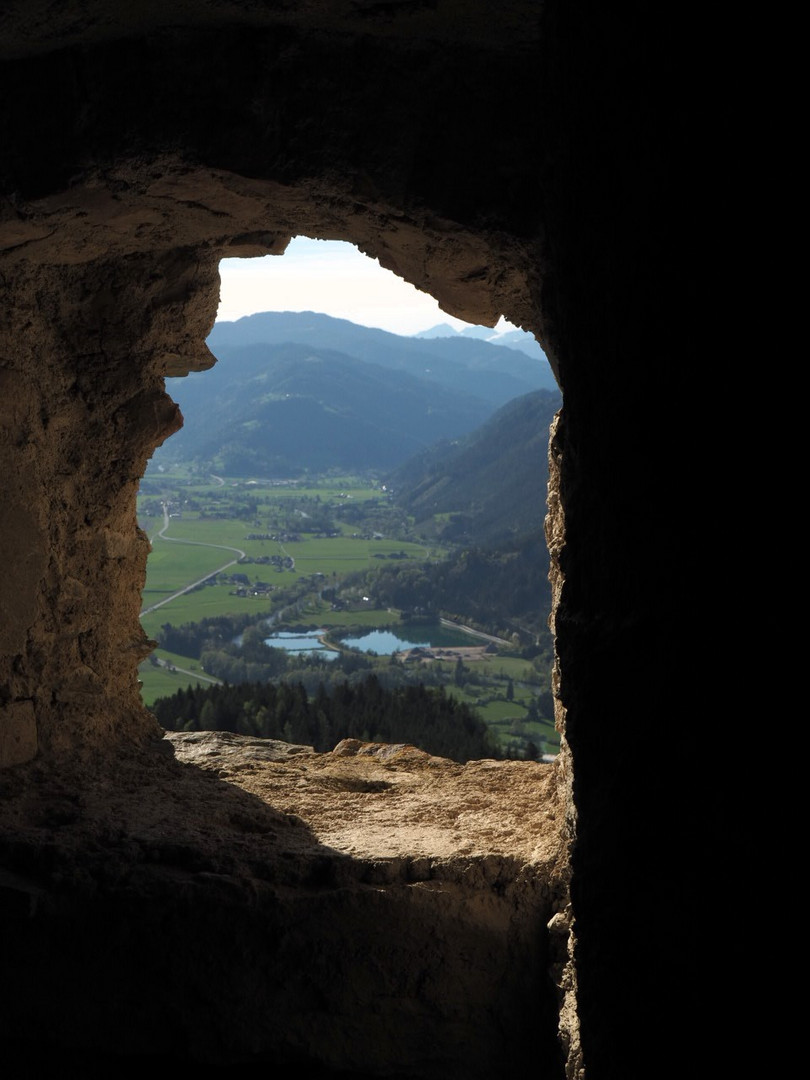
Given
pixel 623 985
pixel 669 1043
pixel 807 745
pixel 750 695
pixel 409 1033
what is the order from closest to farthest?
pixel 807 745, pixel 750 695, pixel 669 1043, pixel 623 985, pixel 409 1033

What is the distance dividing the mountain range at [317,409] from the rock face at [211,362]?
21785mm

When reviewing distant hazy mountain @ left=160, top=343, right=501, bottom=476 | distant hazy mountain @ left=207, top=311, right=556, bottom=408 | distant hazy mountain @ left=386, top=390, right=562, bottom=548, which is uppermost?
distant hazy mountain @ left=207, top=311, right=556, bottom=408

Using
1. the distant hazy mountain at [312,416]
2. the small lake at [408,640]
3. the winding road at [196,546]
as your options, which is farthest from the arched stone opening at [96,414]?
the distant hazy mountain at [312,416]

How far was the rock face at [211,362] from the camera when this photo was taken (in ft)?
5.65

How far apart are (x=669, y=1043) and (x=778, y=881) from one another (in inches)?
16.4

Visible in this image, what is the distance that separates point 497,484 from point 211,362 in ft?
44.2

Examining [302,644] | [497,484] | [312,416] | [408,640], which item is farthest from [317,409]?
[302,644]

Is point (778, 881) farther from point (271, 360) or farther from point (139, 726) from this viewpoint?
point (271, 360)

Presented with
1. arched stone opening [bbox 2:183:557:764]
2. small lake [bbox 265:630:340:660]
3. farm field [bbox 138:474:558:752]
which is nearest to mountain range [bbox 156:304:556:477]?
farm field [bbox 138:474:558:752]

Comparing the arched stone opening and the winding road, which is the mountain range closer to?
the winding road

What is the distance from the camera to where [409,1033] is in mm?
3102

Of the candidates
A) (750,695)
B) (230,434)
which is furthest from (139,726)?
(230,434)

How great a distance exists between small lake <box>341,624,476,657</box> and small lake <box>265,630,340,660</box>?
0.39m

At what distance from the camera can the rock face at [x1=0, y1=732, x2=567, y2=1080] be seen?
9.87ft
